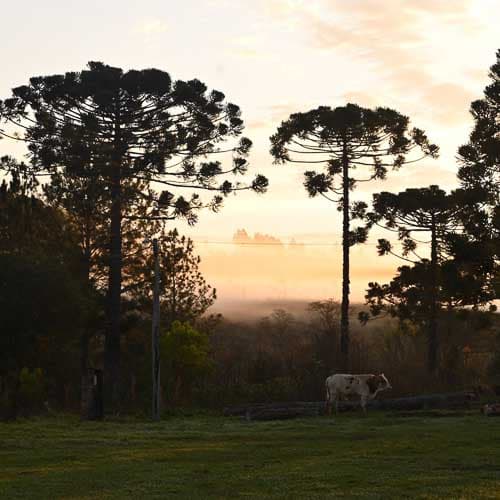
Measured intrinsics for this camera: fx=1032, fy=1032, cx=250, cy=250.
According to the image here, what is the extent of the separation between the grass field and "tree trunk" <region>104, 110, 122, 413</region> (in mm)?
13588

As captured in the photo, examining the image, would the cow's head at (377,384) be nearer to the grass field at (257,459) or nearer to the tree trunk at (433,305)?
the grass field at (257,459)

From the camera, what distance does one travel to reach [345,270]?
48344 mm

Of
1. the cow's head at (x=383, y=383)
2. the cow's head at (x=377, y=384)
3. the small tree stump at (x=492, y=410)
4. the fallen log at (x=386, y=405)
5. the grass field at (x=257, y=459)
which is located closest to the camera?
the grass field at (x=257, y=459)

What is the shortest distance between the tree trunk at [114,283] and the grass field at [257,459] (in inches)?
535

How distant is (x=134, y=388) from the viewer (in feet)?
145

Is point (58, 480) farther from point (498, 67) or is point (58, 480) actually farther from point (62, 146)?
point (498, 67)

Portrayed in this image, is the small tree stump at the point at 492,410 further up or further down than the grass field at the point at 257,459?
further up

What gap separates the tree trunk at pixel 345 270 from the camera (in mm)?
45531

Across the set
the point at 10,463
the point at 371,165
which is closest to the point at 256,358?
the point at 371,165

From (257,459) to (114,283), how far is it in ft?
84.9

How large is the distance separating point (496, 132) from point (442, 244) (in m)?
7.28

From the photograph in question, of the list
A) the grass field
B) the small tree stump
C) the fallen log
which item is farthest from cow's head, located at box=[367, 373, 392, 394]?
the small tree stump

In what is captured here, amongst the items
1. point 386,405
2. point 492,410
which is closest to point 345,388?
point 386,405

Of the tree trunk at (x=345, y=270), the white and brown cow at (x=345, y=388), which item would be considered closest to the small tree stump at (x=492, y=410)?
the white and brown cow at (x=345, y=388)
